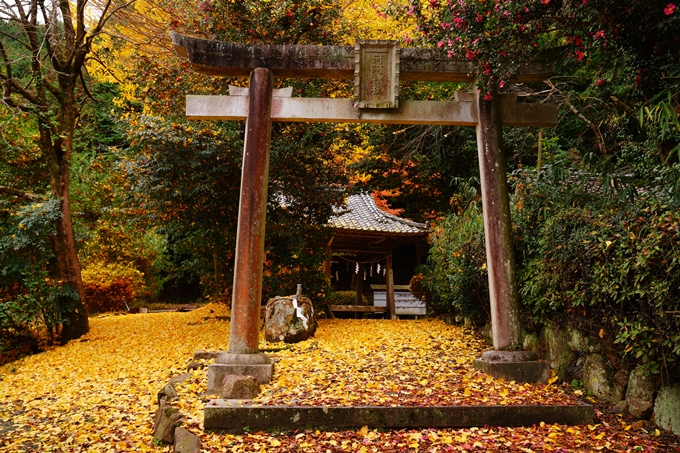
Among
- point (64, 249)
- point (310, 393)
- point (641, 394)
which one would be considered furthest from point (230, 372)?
point (64, 249)

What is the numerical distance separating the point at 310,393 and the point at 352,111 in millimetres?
3258

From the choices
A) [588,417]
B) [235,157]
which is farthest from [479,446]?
[235,157]

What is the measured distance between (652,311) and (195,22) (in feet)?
30.0

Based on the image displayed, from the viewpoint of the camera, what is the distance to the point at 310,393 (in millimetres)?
4586

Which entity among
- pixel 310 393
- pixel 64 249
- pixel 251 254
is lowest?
pixel 310 393

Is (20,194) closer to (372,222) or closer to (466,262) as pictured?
(372,222)

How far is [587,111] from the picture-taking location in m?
8.71

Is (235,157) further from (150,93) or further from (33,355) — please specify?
(33,355)

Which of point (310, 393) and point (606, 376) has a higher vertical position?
point (606, 376)

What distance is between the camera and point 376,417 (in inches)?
161

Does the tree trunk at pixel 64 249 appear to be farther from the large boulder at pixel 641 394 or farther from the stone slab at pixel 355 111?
the large boulder at pixel 641 394

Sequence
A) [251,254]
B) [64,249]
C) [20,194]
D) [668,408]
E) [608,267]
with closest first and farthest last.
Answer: [668,408] → [608,267] → [251,254] → [20,194] → [64,249]

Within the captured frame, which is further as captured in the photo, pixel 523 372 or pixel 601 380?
pixel 523 372

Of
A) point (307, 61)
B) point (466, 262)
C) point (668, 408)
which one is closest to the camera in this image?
point (668, 408)
